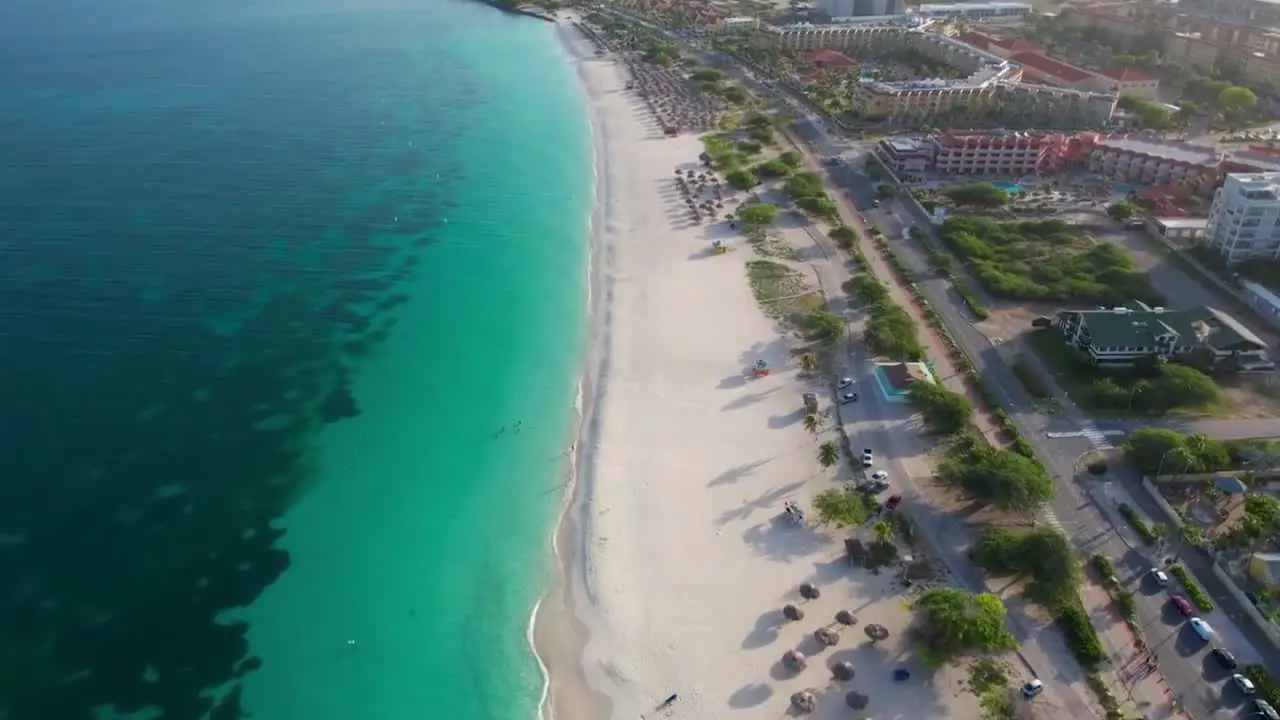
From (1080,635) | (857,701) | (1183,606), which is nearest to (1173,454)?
(1183,606)

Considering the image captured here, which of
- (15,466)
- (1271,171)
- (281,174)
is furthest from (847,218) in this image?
(15,466)

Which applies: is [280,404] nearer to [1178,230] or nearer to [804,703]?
[804,703]

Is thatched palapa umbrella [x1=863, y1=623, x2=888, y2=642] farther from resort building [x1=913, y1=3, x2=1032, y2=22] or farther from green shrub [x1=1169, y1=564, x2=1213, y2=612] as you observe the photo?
resort building [x1=913, y1=3, x2=1032, y2=22]

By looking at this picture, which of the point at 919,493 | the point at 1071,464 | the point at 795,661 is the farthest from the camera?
the point at 1071,464

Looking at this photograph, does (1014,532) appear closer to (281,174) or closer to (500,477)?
(500,477)

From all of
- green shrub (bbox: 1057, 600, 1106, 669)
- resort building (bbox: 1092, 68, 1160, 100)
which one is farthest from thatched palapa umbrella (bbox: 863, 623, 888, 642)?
resort building (bbox: 1092, 68, 1160, 100)
